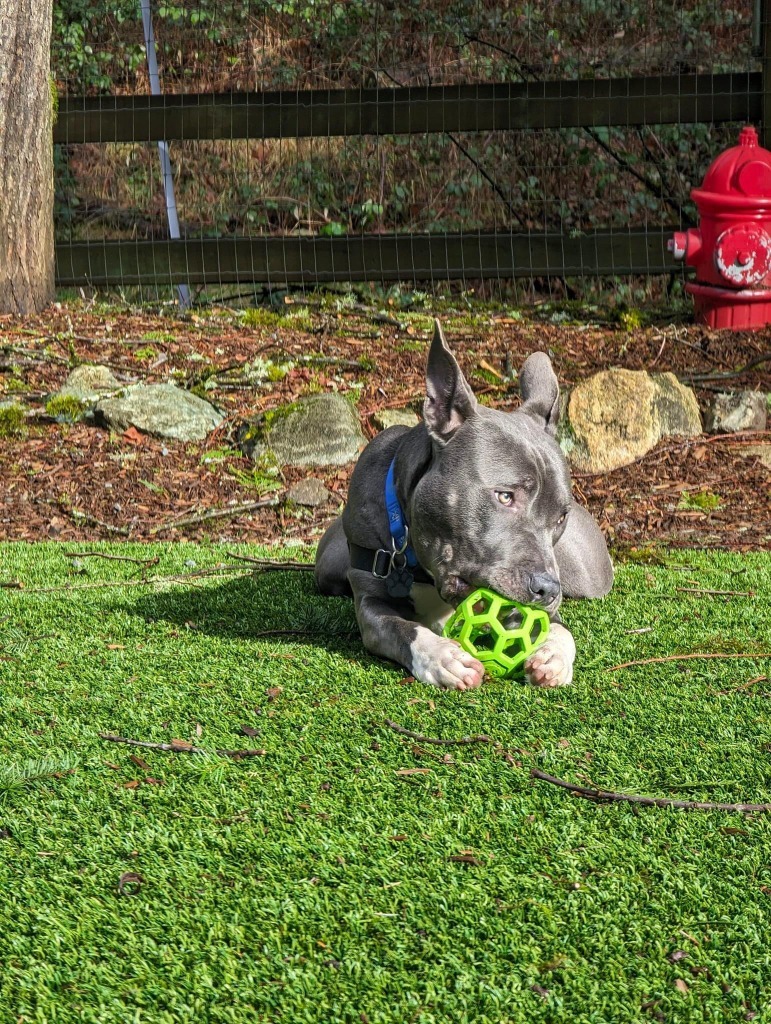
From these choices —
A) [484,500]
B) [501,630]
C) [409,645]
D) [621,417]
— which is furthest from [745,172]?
[409,645]

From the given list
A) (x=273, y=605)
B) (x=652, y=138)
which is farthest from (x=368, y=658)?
(x=652, y=138)

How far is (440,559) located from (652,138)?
772 centimetres

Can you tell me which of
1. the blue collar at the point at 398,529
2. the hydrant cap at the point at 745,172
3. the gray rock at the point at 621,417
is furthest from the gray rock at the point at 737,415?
the blue collar at the point at 398,529

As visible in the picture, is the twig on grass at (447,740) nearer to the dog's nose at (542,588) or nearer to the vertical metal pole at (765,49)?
the dog's nose at (542,588)

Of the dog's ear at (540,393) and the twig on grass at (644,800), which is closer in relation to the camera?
the twig on grass at (644,800)

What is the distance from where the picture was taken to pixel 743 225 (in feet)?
24.0

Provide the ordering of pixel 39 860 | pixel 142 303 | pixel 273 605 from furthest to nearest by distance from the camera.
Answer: pixel 142 303
pixel 273 605
pixel 39 860

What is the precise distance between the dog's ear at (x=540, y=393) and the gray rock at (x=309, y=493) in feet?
6.71

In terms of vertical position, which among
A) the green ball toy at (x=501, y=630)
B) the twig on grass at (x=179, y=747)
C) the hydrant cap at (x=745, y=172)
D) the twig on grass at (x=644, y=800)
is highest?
the hydrant cap at (x=745, y=172)

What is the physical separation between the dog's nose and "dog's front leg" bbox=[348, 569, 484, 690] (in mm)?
250

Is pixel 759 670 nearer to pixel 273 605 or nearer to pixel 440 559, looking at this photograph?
pixel 440 559

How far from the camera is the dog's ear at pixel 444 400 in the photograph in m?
3.50

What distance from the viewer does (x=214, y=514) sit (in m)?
5.64

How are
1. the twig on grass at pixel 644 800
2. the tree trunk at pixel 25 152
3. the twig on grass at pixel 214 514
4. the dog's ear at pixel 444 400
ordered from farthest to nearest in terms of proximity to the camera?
the tree trunk at pixel 25 152 → the twig on grass at pixel 214 514 → the dog's ear at pixel 444 400 → the twig on grass at pixel 644 800
